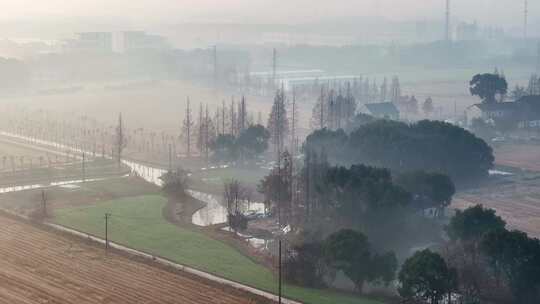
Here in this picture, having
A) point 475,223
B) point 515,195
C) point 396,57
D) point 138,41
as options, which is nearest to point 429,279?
point 475,223

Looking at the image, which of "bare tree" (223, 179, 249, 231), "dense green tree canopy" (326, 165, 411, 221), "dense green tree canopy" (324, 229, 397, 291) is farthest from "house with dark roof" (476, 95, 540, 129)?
"dense green tree canopy" (324, 229, 397, 291)

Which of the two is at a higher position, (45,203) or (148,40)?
(148,40)

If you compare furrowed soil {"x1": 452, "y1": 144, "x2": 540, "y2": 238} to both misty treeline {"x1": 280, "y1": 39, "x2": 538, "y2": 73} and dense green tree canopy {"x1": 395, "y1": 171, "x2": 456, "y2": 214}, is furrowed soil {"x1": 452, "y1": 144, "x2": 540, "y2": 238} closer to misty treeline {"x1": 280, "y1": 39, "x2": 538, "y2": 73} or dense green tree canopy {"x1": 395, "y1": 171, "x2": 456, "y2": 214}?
dense green tree canopy {"x1": 395, "y1": 171, "x2": 456, "y2": 214}

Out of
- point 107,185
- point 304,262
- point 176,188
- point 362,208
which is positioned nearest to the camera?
point 304,262

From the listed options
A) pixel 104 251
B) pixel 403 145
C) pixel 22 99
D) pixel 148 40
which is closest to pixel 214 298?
pixel 104 251

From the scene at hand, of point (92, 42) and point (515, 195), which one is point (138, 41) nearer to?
point (92, 42)

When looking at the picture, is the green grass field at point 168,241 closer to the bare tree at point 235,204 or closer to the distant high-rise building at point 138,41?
the bare tree at point 235,204

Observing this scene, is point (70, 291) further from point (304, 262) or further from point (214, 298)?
point (304, 262)
